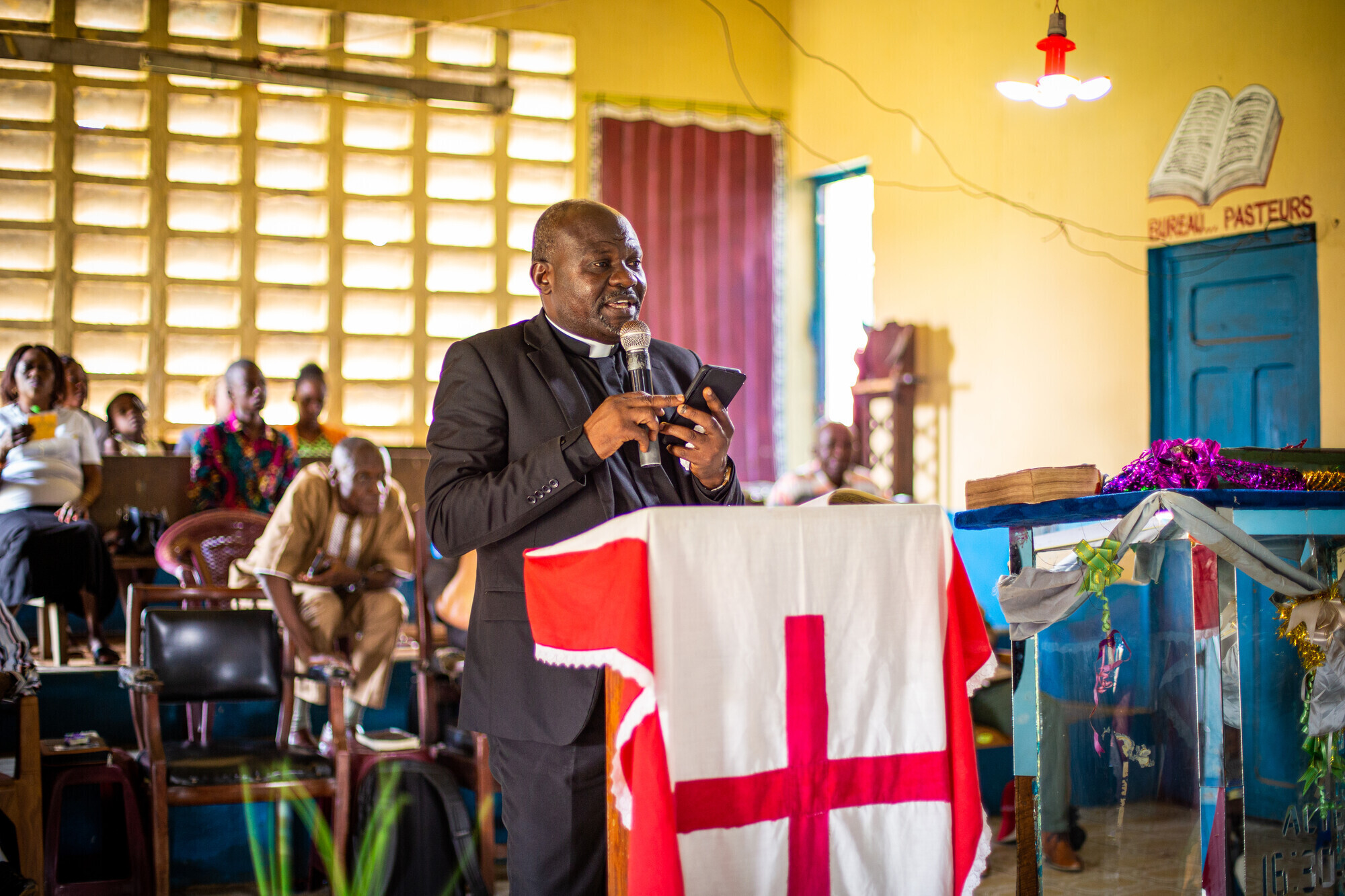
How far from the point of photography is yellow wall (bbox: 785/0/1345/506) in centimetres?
571

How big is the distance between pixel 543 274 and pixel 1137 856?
1546 mm

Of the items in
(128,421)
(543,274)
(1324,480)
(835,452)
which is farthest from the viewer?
(128,421)

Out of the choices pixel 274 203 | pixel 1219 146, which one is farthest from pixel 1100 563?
pixel 274 203

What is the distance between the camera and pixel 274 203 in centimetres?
877

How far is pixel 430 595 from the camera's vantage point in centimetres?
489

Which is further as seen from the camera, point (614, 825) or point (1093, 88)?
point (1093, 88)

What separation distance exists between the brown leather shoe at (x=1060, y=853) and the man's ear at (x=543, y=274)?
1.38 metres

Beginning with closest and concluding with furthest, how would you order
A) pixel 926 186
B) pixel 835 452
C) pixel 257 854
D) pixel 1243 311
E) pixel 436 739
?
1. pixel 257 854
2. pixel 436 739
3. pixel 1243 311
4. pixel 835 452
5. pixel 926 186

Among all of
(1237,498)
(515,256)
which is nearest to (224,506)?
(515,256)

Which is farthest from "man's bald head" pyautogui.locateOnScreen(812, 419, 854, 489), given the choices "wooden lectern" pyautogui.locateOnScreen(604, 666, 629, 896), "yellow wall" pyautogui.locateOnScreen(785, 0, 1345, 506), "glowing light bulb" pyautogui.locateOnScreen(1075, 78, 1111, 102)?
"wooden lectern" pyautogui.locateOnScreen(604, 666, 629, 896)

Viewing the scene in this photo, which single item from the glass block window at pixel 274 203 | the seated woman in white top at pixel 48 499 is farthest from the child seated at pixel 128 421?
the seated woman in white top at pixel 48 499

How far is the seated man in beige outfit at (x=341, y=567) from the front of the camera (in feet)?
14.6

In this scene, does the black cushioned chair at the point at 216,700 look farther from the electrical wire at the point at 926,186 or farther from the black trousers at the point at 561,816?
the electrical wire at the point at 926,186

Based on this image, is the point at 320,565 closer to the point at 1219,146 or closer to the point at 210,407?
the point at 210,407
